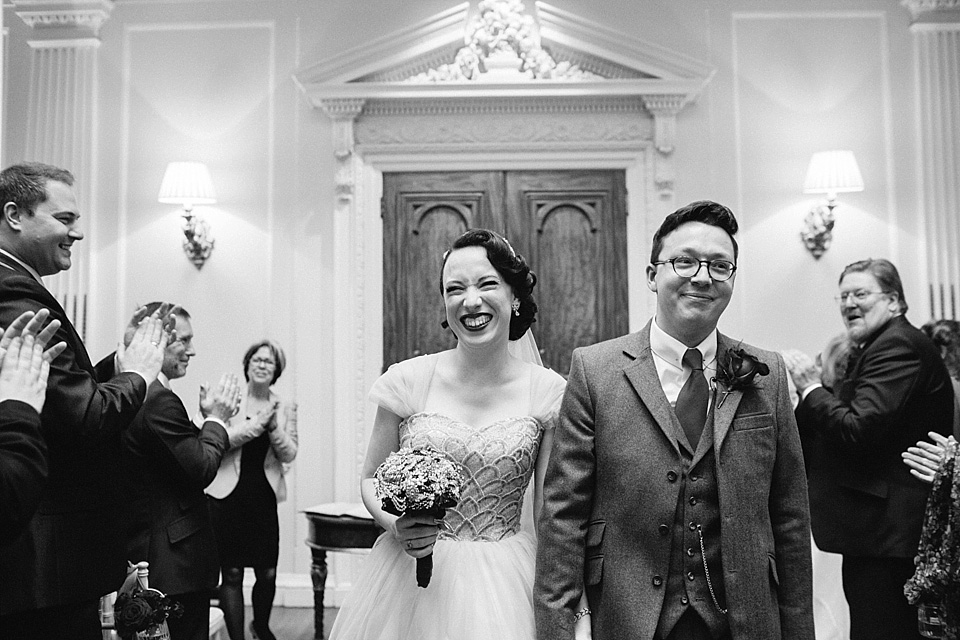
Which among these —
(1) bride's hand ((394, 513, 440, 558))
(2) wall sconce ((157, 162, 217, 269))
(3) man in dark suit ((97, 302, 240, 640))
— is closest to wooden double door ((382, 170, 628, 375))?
(2) wall sconce ((157, 162, 217, 269))

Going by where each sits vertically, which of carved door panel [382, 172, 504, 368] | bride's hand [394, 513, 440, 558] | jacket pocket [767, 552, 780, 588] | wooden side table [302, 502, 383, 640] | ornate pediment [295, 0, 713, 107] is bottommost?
wooden side table [302, 502, 383, 640]

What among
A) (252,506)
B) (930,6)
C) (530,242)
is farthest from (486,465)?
(930,6)

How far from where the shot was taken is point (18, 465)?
1.95m

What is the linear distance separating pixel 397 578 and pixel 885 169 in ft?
16.9

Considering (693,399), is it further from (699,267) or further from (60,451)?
(60,451)

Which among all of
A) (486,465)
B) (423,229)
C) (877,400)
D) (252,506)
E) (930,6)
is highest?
(930,6)

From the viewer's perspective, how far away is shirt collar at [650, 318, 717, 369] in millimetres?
2230

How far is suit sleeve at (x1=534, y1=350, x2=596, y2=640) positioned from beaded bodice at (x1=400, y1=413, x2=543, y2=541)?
282 millimetres

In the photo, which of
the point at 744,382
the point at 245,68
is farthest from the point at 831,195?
the point at 744,382

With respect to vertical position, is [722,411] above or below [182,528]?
above

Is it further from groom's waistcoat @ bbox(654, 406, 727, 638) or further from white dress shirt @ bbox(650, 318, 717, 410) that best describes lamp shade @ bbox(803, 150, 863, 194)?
groom's waistcoat @ bbox(654, 406, 727, 638)

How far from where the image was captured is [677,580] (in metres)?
2.08

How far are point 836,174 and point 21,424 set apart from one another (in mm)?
5404

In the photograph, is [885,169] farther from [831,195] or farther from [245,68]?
[245,68]
